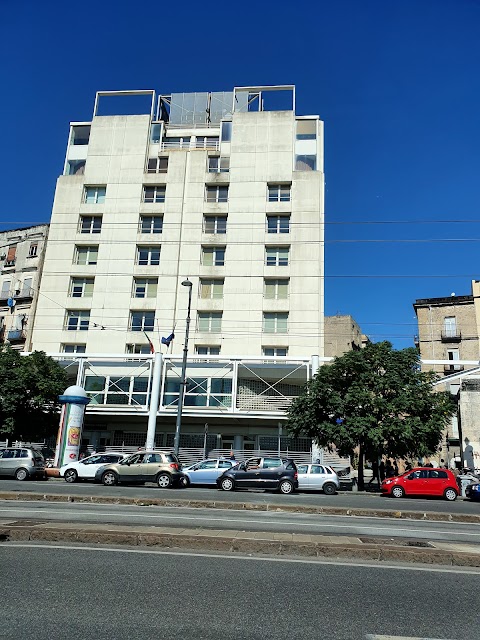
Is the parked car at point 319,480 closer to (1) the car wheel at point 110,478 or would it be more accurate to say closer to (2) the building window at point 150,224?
(1) the car wheel at point 110,478

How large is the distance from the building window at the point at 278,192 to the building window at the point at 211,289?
8.83 metres

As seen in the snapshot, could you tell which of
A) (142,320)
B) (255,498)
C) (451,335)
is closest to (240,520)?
(255,498)

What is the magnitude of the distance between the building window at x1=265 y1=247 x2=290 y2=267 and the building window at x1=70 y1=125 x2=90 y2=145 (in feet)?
70.6

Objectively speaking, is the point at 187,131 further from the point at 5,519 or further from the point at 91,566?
the point at 91,566

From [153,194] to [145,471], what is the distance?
30.0 metres

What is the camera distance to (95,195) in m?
45.2

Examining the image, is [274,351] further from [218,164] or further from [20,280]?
[20,280]

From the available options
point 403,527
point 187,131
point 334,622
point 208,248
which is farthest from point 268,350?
point 334,622

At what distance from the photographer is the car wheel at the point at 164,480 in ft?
68.6

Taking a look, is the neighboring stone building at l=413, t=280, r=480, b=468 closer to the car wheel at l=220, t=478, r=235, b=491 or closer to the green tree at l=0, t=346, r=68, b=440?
the car wheel at l=220, t=478, r=235, b=491

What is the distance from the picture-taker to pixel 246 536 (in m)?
8.28

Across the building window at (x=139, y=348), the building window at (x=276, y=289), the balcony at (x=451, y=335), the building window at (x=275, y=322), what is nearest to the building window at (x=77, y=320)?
the building window at (x=139, y=348)

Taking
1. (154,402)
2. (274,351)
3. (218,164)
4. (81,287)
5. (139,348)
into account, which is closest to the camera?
(154,402)

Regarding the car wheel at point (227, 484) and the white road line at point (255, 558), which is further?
the car wheel at point (227, 484)
